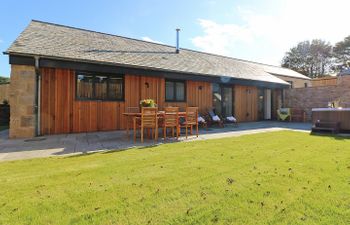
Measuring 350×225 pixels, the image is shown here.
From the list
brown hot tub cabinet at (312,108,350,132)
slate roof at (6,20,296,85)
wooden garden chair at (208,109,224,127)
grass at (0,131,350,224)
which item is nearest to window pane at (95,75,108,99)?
slate roof at (6,20,296,85)

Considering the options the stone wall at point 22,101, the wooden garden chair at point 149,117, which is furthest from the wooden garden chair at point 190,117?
the stone wall at point 22,101

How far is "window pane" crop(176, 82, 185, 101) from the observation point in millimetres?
10430

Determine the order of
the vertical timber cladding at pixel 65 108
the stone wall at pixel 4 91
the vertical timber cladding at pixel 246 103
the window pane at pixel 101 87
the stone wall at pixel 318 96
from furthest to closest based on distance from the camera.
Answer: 1. the stone wall at pixel 4 91
2. the vertical timber cladding at pixel 246 103
3. the stone wall at pixel 318 96
4. the window pane at pixel 101 87
5. the vertical timber cladding at pixel 65 108

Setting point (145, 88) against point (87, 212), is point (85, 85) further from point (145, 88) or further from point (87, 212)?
point (87, 212)

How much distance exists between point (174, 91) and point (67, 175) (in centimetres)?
758

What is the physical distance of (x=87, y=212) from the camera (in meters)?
2.12

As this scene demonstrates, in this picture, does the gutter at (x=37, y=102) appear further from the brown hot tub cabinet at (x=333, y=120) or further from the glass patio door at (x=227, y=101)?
the brown hot tub cabinet at (x=333, y=120)

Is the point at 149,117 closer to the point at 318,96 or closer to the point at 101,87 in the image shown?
the point at 101,87

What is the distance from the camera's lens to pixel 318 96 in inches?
529

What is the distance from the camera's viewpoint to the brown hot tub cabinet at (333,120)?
7.80m

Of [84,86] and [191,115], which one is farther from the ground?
[84,86]

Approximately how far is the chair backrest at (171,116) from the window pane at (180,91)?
12.2ft

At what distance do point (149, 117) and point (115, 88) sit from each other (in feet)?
10.2

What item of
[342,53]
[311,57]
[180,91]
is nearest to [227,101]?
[180,91]
